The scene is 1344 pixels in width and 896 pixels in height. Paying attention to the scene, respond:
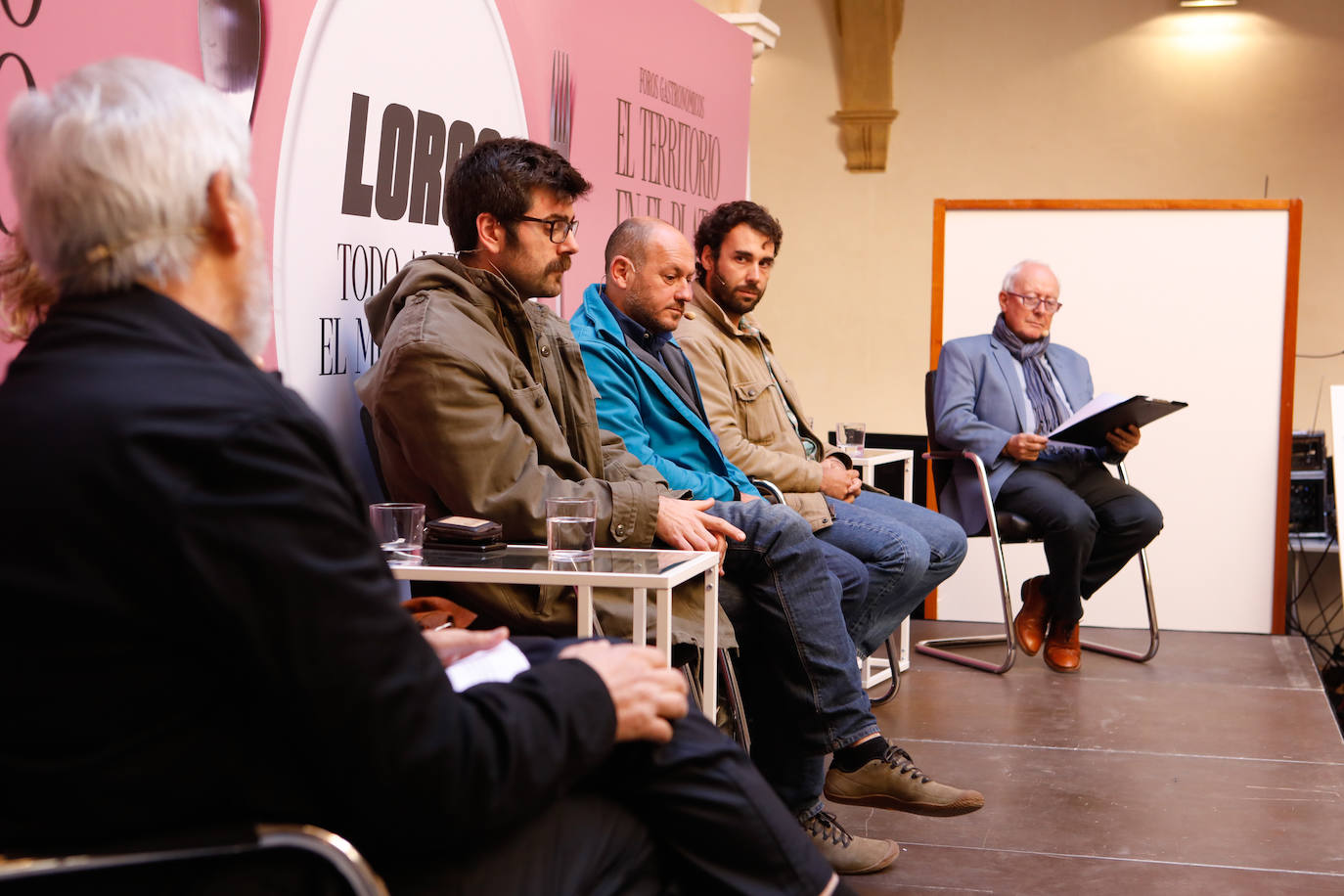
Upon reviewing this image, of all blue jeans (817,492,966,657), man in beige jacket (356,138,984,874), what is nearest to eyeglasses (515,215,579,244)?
man in beige jacket (356,138,984,874)

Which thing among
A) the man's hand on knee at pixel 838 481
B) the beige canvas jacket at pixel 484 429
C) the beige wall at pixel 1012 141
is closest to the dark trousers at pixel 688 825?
the beige canvas jacket at pixel 484 429

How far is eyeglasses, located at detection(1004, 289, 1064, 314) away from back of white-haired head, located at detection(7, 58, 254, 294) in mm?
4007

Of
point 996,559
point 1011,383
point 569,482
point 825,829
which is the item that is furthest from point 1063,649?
point 569,482

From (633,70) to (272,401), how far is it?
3.41 metres

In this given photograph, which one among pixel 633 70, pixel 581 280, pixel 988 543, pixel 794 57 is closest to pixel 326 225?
pixel 581 280

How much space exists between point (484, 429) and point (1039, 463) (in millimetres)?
2834

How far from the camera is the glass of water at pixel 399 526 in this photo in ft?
6.52

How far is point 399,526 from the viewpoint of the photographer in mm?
2002

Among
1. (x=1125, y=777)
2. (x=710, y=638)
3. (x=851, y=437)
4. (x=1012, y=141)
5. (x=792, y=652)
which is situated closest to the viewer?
(x=710, y=638)

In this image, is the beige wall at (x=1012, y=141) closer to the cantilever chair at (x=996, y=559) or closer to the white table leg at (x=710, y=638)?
the cantilever chair at (x=996, y=559)

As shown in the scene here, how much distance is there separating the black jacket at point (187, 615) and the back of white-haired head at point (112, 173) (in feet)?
0.12

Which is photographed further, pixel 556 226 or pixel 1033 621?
pixel 1033 621

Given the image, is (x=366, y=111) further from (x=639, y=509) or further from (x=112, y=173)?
(x=112, y=173)

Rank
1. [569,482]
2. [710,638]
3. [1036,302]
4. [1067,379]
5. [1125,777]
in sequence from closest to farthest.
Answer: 1. [710,638]
2. [569,482]
3. [1125,777]
4. [1036,302]
5. [1067,379]
